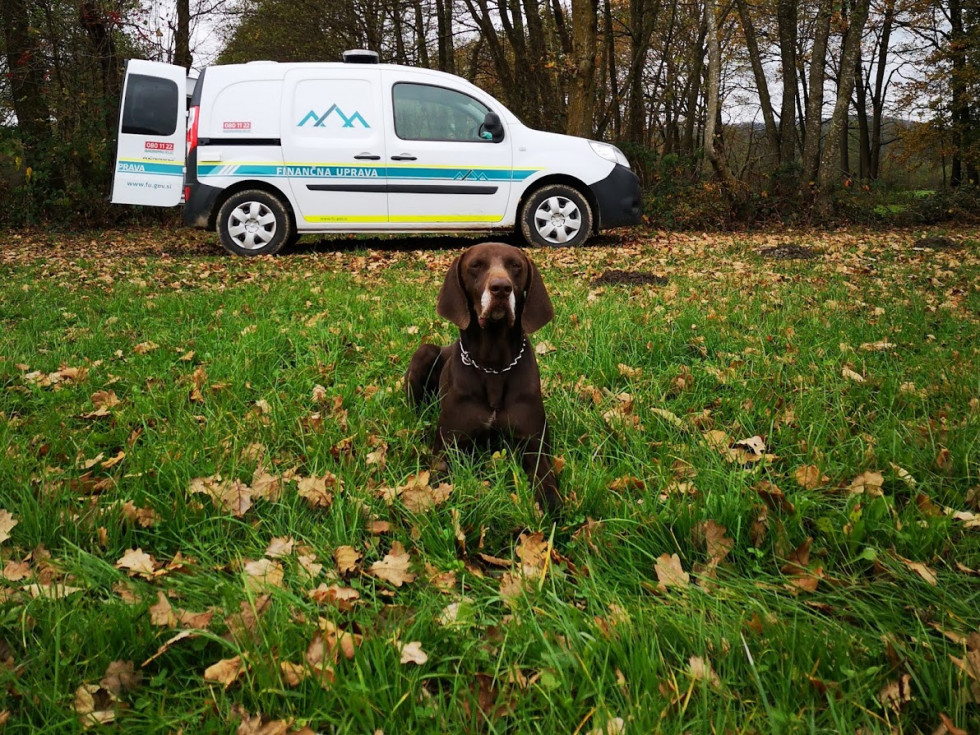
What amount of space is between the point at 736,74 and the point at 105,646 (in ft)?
108

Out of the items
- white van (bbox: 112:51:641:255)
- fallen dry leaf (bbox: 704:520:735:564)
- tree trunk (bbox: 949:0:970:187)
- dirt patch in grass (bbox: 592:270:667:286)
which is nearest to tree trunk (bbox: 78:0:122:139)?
white van (bbox: 112:51:641:255)

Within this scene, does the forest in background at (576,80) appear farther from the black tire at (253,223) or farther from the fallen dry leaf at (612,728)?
the fallen dry leaf at (612,728)

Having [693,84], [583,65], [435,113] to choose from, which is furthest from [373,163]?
[693,84]

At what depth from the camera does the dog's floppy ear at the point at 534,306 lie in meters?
2.75

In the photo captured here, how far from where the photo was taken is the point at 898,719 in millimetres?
1335

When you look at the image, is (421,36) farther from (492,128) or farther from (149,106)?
(492,128)

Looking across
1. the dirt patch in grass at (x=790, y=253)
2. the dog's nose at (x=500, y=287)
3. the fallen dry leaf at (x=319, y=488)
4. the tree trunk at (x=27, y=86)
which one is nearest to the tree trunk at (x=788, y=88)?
the dirt patch in grass at (x=790, y=253)

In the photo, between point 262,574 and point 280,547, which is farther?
point 280,547

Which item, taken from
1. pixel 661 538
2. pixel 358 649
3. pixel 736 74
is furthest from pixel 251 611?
pixel 736 74

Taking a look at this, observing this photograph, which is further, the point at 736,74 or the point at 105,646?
the point at 736,74

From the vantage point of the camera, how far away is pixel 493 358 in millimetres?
2764

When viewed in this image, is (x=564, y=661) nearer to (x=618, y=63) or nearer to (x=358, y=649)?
(x=358, y=649)

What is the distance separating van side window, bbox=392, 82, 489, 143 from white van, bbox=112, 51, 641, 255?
13 mm

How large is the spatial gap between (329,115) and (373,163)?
2.62 feet
